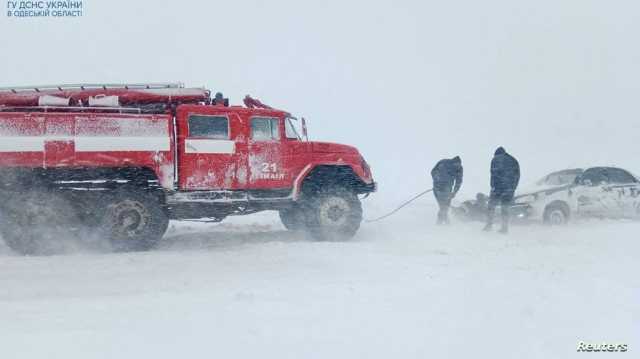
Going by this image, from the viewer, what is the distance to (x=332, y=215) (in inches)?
374

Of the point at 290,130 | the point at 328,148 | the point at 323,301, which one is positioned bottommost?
the point at 323,301

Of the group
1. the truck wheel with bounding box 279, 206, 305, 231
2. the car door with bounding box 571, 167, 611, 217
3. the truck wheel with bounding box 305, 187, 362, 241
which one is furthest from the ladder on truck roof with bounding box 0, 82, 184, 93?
the car door with bounding box 571, 167, 611, 217

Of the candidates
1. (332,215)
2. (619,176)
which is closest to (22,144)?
(332,215)

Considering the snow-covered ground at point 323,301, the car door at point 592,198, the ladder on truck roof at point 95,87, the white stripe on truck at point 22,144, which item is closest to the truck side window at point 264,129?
the ladder on truck roof at point 95,87

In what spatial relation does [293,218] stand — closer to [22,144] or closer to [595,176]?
[22,144]

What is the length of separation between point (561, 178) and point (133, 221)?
9.48m

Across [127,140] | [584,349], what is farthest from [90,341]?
[127,140]

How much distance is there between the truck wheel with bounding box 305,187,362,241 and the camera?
30.9 feet

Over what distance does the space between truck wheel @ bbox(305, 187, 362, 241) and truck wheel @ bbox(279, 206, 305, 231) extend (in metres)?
0.20

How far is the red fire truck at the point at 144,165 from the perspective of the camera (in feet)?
26.1

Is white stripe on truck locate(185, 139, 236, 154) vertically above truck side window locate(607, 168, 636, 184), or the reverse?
white stripe on truck locate(185, 139, 236, 154)

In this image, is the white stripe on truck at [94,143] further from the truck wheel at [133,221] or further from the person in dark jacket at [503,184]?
the person in dark jacket at [503,184]

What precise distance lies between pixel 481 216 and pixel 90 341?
9.49 metres

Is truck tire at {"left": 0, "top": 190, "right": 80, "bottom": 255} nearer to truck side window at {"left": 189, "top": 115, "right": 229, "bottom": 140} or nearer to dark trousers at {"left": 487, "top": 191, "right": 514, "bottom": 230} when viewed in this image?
truck side window at {"left": 189, "top": 115, "right": 229, "bottom": 140}
